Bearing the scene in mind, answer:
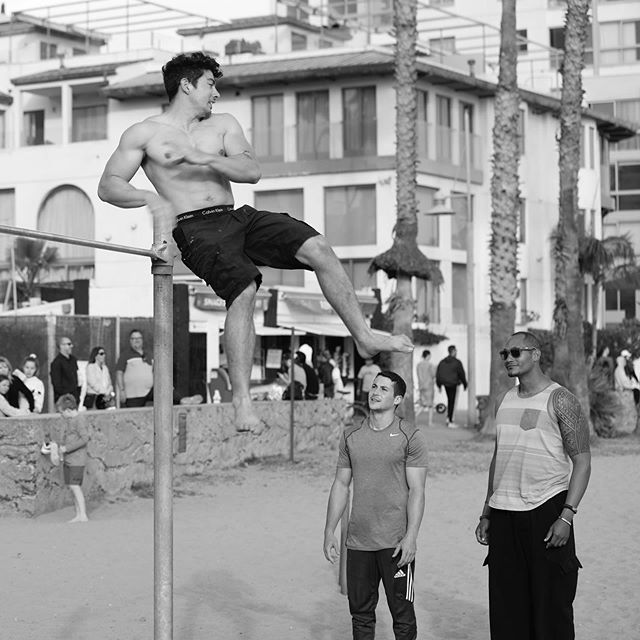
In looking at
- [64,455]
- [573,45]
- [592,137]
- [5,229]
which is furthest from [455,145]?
[5,229]

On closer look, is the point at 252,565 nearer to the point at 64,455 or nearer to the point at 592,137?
the point at 64,455

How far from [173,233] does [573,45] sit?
2047cm

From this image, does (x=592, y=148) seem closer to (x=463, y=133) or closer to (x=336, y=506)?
(x=463, y=133)

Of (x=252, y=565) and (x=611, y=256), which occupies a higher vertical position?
(x=611, y=256)

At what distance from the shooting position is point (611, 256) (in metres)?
44.3

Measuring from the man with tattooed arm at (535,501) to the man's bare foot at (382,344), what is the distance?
170 cm

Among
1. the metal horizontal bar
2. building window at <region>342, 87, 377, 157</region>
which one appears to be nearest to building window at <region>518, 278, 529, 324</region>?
building window at <region>342, 87, 377, 157</region>

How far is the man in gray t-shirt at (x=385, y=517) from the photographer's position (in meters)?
7.45

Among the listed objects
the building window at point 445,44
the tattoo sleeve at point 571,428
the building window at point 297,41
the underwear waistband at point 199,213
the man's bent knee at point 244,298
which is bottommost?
the tattoo sleeve at point 571,428

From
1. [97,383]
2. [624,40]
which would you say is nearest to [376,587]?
[97,383]

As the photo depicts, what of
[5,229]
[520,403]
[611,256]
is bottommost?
[520,403]

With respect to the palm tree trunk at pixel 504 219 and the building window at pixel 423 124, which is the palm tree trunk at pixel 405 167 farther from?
the building window at pixel 423 124

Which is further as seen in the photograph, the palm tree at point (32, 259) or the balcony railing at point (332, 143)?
the palm tree at point (32, 259)

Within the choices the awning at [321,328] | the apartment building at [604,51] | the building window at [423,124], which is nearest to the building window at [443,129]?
the building window at [423,124]
